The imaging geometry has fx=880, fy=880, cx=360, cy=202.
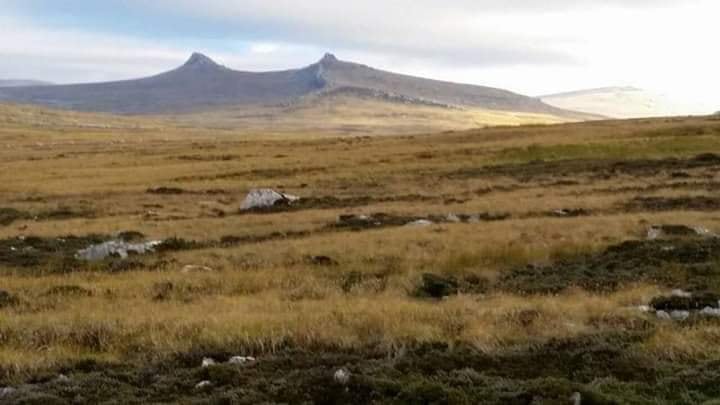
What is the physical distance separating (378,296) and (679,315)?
6.44 m

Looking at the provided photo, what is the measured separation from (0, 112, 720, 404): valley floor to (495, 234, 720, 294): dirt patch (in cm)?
11

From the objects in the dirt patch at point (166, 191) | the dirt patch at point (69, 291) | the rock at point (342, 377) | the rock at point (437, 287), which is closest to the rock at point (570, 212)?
the rock at point (437, 287)

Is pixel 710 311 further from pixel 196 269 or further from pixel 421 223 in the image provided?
pixel 421 223

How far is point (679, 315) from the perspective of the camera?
14.9 m

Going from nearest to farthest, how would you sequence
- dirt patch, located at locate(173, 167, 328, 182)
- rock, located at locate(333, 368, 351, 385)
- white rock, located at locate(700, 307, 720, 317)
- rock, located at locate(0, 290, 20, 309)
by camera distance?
rock, located at locate(333, 368, 351, 385)
white rock, located at locate(700, 307, 720, 317)
rock, located at locate(0, 290, 20, 309)
dirt patch, located at locate(173, 167, 328, 182)

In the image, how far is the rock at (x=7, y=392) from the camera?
1055cm

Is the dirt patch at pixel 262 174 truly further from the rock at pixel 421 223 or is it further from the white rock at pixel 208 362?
the white rock at pixel 208 362

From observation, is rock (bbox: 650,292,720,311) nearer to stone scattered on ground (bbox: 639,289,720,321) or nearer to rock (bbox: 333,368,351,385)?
stone scattered on ground (bbox: 639,289,720,321)

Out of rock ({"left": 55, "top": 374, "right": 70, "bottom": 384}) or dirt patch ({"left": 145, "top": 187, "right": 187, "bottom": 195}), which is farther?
dirt patch ({"left": 145, "top": 187, "right": 187, "bottom": 195})

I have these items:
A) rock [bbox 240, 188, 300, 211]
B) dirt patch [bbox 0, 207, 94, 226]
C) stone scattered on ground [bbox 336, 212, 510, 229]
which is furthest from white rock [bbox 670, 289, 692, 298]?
dirt patch [bbox 0, 207, 94, 226]

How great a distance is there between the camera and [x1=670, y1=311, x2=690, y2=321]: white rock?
47.7ft

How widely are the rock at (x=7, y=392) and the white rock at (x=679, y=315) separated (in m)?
10.2

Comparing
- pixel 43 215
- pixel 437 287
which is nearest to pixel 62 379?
pixel 437 287

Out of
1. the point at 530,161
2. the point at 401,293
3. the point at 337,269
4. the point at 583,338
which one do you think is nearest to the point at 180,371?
the point at 583,338
